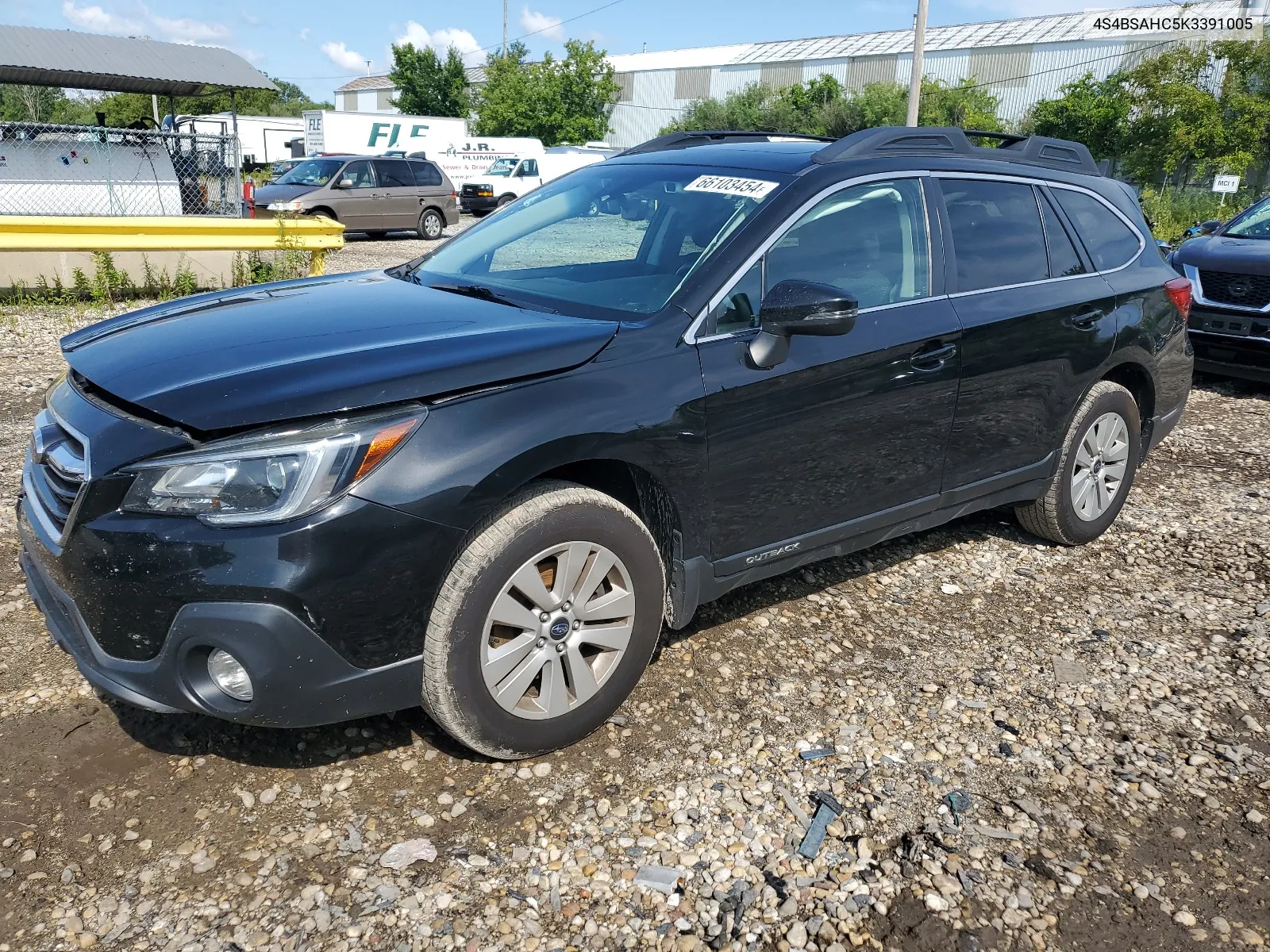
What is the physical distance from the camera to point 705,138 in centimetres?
440

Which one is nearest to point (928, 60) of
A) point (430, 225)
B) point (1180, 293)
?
point (430, 225)

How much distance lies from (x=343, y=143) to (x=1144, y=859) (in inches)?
1438

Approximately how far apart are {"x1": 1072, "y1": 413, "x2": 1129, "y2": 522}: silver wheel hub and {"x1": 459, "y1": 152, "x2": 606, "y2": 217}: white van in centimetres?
2412

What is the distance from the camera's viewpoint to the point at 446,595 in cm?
263

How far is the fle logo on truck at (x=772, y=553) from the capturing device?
337cm

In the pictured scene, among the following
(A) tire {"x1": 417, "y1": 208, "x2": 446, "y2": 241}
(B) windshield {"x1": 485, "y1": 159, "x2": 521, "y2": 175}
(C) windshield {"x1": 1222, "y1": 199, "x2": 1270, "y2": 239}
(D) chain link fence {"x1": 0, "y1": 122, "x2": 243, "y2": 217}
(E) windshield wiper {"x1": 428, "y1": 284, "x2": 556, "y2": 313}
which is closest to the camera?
(E) windshield wiper {"x1": 428, "y1": 284, "x2": 556, "y2": 313}

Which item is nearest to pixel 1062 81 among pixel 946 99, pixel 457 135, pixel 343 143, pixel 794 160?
pixel 946 99

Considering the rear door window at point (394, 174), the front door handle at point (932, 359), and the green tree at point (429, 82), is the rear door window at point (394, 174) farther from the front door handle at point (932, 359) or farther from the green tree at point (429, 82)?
the green tree at point (429, 82)

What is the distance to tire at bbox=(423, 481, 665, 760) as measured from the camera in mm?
2648

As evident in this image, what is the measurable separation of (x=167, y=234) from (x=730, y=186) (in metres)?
8.19

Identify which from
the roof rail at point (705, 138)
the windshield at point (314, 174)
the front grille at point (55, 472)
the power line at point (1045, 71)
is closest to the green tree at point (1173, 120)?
the power line at point (1045, 71)

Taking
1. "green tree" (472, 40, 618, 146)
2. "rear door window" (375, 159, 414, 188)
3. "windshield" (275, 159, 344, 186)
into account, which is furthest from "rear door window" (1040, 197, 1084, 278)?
"green tree" (472, 40, 618, 146)

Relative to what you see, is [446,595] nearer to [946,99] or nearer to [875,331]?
[875,331]

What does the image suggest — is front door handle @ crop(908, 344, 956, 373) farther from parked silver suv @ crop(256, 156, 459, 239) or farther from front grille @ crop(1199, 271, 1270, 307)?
parked silver suv @ crop(256, 156, 459, 239)
